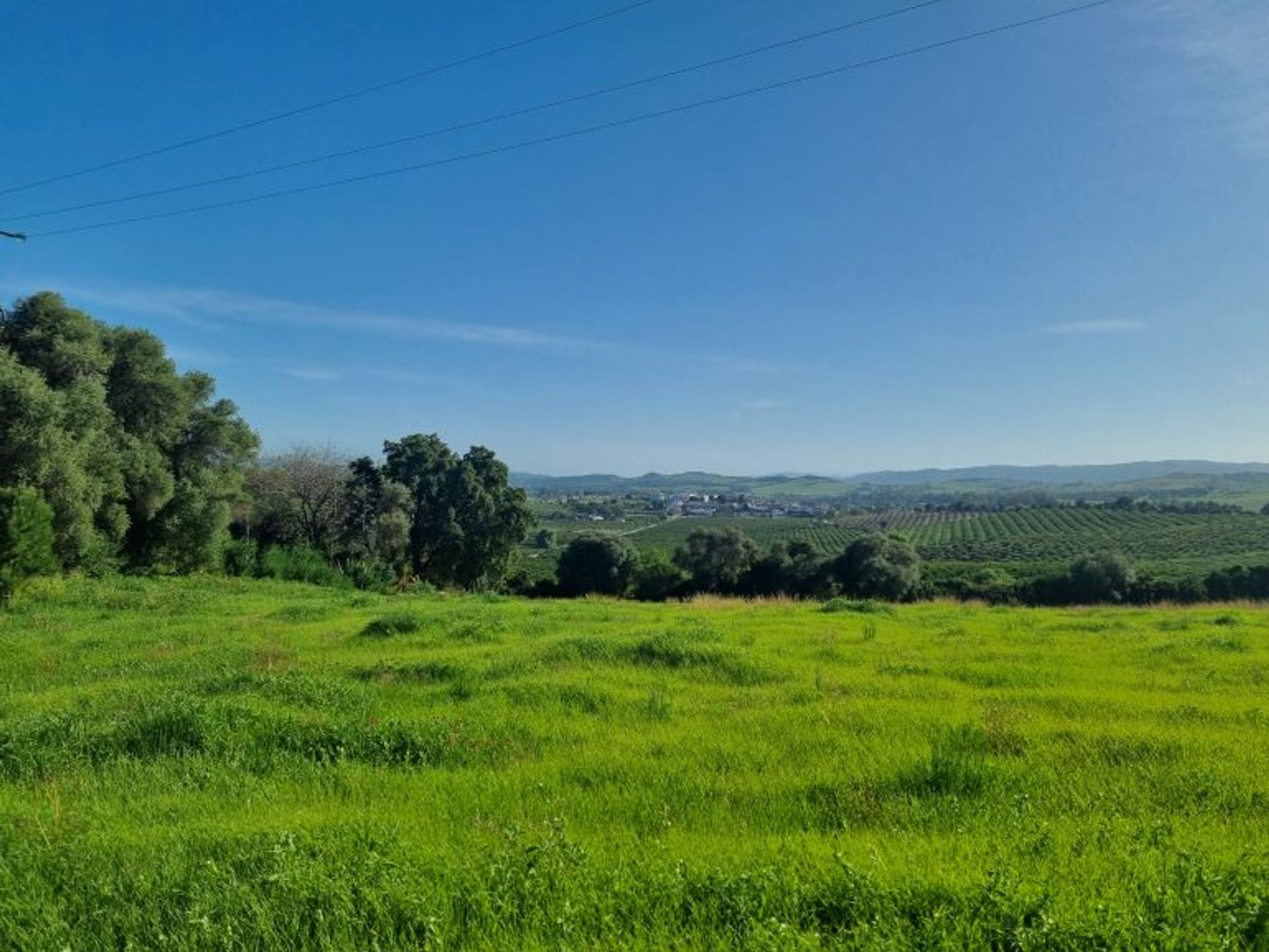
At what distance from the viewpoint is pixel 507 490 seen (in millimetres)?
46031

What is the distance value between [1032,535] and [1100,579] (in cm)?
5747

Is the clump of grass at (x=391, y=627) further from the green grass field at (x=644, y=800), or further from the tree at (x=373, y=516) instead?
the tree at (x=373, y=516)

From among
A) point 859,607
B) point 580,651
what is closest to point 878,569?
point 859,607

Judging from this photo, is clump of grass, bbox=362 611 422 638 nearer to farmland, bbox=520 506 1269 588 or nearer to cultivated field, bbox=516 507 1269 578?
cultivated field, bbox=516 507 1269 578

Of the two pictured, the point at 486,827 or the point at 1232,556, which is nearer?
the point at 486,827

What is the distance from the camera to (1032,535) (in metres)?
98.0

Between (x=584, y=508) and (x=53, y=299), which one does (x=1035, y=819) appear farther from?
(x=584, y=508)

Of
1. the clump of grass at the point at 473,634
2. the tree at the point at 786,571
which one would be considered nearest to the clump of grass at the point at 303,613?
the clump of grass at the point at 473,634

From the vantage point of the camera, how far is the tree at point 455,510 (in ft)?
143

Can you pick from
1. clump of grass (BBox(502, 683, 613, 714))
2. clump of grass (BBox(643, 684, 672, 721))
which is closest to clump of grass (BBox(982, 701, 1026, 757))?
clump of grass (BBox(643, 684, 672, 721))

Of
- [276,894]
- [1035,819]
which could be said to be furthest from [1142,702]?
[276,894]

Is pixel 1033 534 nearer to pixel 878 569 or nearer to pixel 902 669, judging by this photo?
pixel 878 569

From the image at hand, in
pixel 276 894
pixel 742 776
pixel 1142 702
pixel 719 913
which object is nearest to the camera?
pixel 719 913

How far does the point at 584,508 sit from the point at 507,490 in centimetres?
12685
